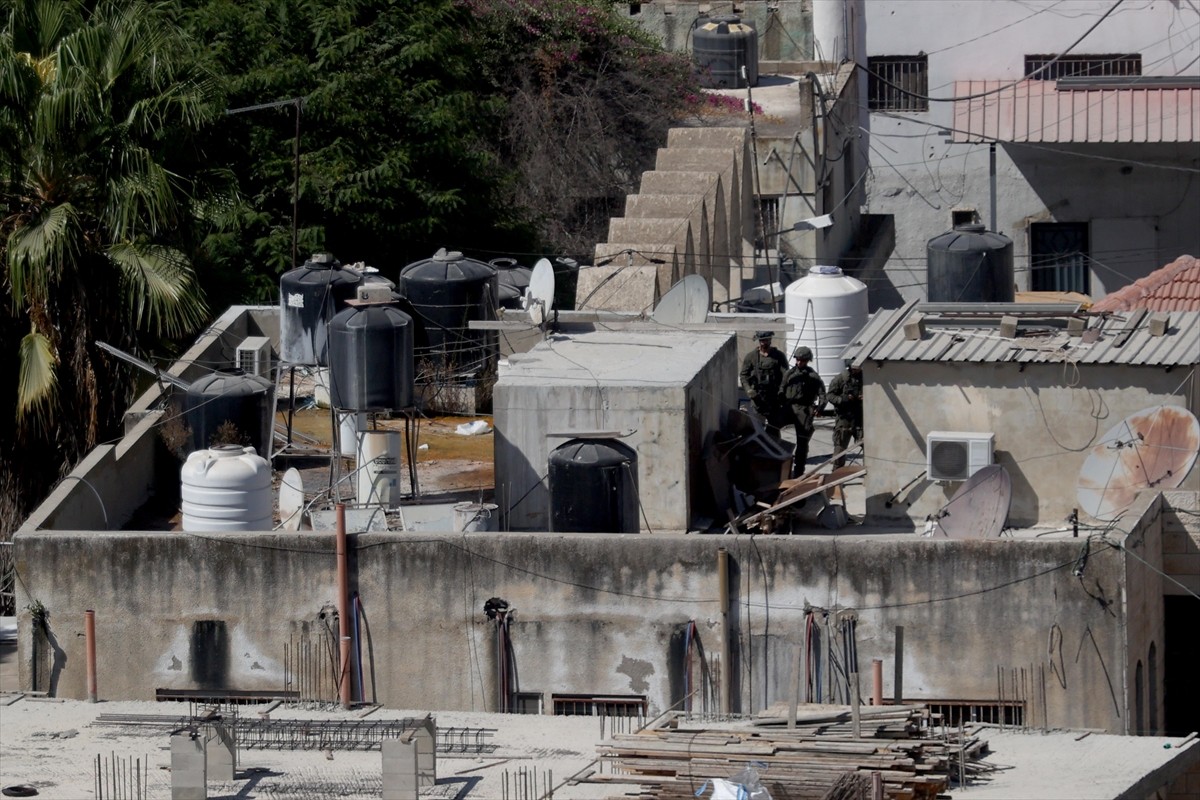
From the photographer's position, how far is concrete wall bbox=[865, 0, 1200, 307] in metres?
61.5

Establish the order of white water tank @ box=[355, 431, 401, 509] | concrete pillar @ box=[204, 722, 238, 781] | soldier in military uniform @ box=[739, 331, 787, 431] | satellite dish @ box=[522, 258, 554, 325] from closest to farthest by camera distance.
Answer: concrete pillar @ box=[204, 722, 238, 781], white water tank @ box=[355, 431, 401, 509], soldier in military uniform @ box=[739, 331, 787, 431], satellite dish @ box=[522, 258, 554, 325]

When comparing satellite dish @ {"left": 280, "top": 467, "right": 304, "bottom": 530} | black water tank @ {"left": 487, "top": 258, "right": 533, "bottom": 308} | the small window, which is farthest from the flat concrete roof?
the small window

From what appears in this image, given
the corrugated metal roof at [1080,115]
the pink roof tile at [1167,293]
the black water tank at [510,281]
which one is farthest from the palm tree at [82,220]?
the corrugated metal roof at [1080,115]

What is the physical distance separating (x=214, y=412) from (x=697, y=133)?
49.5 ft

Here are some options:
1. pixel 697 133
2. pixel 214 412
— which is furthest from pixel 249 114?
pixel 214 412

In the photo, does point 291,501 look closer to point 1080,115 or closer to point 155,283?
point 155,283

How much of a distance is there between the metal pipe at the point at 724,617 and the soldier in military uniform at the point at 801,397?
3518 mm

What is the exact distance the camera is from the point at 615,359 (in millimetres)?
35781

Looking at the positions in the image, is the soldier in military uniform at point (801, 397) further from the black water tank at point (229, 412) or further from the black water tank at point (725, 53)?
the black water tank at point (725, 53)

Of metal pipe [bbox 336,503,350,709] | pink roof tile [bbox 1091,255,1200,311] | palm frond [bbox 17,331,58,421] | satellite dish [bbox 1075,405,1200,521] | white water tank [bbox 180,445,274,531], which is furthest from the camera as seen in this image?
pink roof tile [bbox 1091,255,1200,311]

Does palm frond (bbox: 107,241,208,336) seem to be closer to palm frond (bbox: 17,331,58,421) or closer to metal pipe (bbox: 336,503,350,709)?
palm frond (bbox: 17,331,58,421)

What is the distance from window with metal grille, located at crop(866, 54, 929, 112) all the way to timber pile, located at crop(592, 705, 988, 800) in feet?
125

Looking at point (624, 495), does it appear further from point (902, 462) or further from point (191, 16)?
point (191, 16)

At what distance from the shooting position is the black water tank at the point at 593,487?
1324 inches
